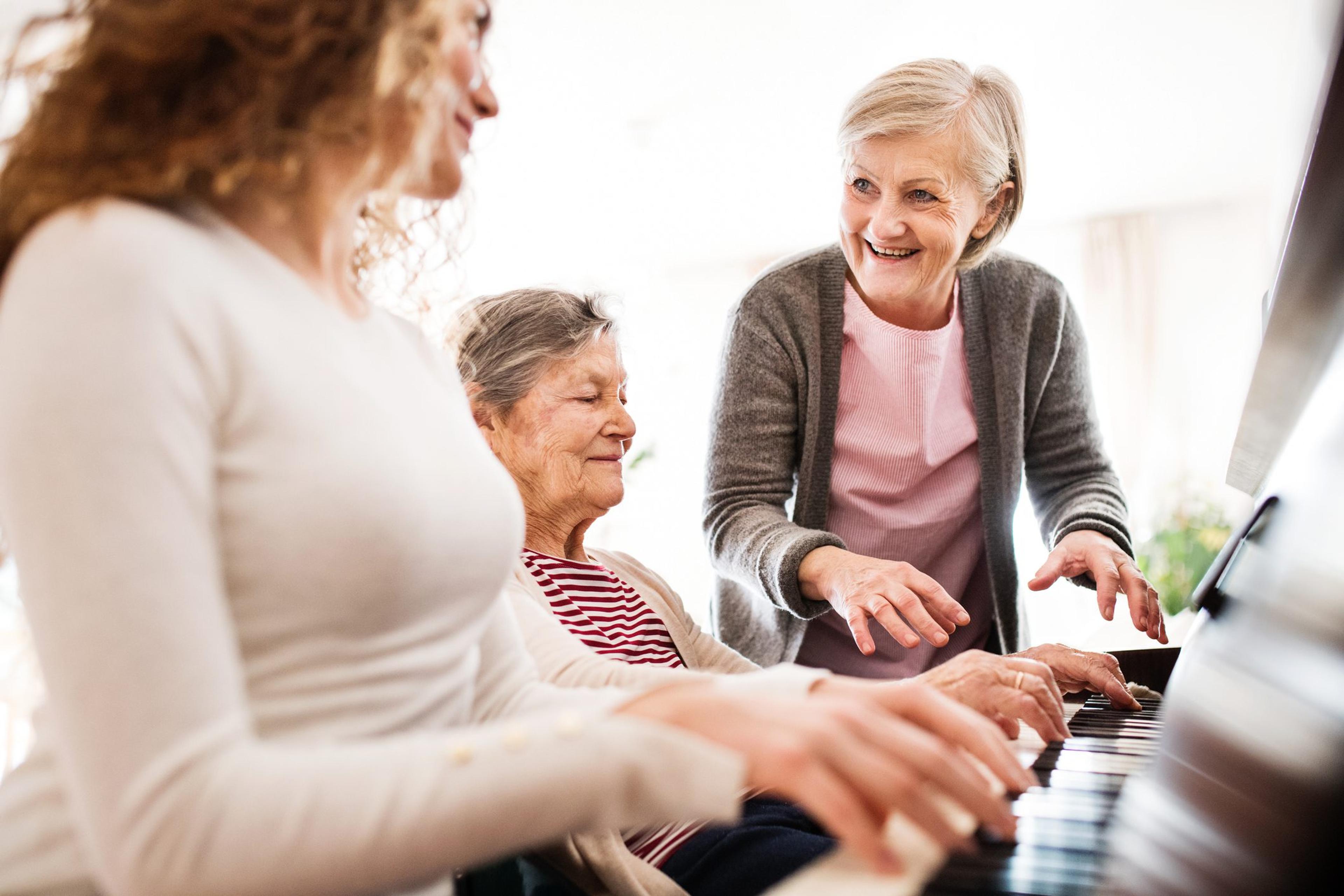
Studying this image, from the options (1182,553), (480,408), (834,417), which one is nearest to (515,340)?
(480,408)

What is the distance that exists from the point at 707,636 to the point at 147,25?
117cm

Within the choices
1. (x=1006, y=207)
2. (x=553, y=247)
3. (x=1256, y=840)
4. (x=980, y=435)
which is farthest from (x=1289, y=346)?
(x=553, y=247)

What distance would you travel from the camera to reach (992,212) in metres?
1.73

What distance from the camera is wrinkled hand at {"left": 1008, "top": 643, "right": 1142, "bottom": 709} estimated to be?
132cm

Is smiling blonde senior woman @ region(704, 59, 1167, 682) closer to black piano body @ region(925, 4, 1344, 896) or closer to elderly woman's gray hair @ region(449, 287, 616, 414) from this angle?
elderly woman's gray hair @ region(449, 287, 616, 414)

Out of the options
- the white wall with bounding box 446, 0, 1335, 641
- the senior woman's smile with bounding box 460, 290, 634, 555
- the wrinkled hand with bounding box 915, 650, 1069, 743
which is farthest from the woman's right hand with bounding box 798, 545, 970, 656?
the white wall with bounding box 446, 0, 1335, 641

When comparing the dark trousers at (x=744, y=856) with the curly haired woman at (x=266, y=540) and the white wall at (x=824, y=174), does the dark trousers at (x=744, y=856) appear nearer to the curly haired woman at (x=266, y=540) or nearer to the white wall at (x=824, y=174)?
the curly haired woman at (x=266, y=540)

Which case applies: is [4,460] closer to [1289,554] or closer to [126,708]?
[126,708]

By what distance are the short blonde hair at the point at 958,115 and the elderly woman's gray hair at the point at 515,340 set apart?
0.53 meters

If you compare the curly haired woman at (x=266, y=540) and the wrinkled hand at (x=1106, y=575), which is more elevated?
the curly haired woman at (x=266, y=540)

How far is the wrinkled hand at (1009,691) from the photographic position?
1039 millimetres

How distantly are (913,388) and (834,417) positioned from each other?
0.49 feet

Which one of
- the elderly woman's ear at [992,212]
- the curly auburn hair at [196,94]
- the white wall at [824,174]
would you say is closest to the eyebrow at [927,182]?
the elderly woman's ear at [992,212]

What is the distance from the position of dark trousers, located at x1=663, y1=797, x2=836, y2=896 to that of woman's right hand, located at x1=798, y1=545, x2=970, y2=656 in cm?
23
